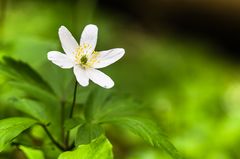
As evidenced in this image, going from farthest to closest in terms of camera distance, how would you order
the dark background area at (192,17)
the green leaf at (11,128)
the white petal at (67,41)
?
the dark background area at (192,17), the white petal at (67,41), the green leaf at (11,128)

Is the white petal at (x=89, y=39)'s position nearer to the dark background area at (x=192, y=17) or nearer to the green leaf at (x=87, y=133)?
the green leaf at (x=87, y=133)

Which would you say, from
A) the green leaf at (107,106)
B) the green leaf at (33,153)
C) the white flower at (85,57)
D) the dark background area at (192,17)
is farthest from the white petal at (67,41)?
the dark background area at (192,17)

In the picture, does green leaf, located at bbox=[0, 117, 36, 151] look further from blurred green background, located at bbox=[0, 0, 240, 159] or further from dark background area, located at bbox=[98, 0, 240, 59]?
dark background area, located at bbox=[98, 0, 240, 59]

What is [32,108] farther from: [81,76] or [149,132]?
[149,132]

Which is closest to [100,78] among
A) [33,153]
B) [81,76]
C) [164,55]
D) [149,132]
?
[81,76]

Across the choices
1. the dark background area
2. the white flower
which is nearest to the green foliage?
the white flower
